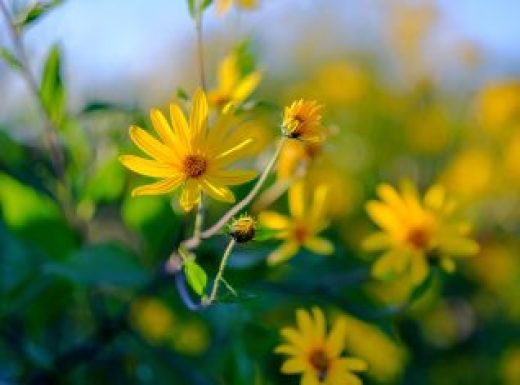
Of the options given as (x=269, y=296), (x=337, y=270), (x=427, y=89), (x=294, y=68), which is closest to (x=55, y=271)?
(x=269, y=296)

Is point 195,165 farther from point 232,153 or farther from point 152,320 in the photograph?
point 152,320

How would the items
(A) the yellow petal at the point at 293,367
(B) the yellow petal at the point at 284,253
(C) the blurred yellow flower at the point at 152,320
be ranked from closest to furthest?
1. (A) the yellow petal at the point at 293,367
2. (B) the yellow petal at the point at 284,253
3. (C) the blurred yellow flower at the point at 152,320

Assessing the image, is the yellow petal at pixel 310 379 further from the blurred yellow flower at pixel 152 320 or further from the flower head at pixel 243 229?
the blurred yellow flower at pixel 152 320

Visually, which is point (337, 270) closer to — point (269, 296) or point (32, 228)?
point (269, 296)

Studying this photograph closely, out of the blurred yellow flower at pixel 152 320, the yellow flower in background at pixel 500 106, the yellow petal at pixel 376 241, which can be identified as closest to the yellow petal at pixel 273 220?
the yellow petal at pixel 376 241

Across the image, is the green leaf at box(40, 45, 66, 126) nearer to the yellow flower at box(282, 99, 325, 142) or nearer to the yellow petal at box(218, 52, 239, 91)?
the yellow petal at box(218, 52, 239, 91)
